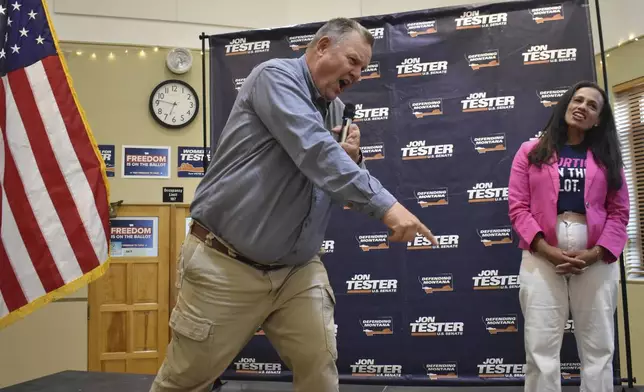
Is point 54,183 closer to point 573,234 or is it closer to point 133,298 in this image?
point 133,298

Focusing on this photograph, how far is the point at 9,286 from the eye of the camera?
2.58 m

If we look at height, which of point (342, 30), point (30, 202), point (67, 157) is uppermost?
point (342, 30)

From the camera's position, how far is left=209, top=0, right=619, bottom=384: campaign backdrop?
9.41 feet

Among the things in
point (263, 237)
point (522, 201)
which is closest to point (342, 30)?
point (263, 237)

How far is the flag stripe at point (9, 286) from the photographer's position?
2572 millimetres

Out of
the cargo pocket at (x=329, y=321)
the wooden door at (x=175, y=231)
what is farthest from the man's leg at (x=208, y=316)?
the wooden door at (x=175, y=231)

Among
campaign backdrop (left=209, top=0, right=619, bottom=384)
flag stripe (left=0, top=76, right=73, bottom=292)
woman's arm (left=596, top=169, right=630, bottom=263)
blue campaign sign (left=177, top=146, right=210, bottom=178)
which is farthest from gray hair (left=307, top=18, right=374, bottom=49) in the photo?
blue campaign sign (left=177, top=146, right=210, bottom=178)

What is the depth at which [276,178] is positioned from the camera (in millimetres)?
1394

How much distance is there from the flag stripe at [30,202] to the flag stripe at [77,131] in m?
0.21

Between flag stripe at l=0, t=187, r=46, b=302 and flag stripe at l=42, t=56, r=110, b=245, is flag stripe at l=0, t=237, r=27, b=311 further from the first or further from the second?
flag stripe at l=42, t=56, r=110, b=245

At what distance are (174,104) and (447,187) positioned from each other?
9.43 feet

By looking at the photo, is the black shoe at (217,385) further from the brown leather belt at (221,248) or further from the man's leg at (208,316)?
the brown leather belt at (221,248)

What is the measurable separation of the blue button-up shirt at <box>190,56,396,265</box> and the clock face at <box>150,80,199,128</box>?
3.50 metres

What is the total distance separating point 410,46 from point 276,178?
196cm
